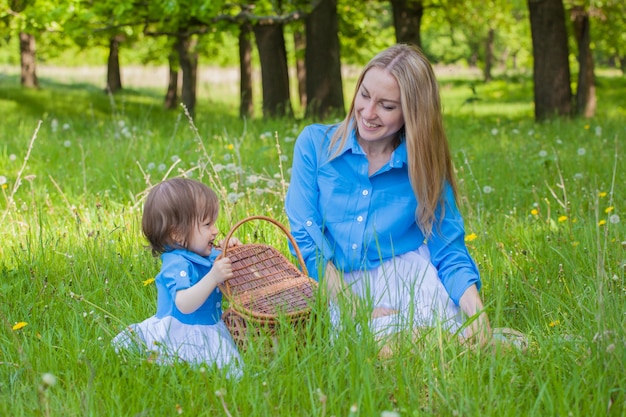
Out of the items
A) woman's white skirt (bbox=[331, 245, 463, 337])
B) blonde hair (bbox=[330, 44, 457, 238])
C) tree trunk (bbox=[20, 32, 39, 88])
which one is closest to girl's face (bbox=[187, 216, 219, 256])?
woman's white skirt (bbox=[331, 245, 463, 337])

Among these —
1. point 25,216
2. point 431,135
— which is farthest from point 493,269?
point 25,216

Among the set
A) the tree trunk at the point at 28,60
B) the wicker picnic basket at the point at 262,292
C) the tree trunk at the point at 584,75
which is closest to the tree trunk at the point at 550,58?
the tree trunk at the point at 584,75

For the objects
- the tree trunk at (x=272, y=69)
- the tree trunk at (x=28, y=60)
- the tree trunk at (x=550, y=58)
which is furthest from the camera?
the tree trunk at (x=28, y=60)

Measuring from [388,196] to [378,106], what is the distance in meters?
0.42

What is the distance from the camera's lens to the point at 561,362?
9.30 feet

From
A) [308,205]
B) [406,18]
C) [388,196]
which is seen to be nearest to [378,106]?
[388,196]

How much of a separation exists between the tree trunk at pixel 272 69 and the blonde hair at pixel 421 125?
28.7 ft

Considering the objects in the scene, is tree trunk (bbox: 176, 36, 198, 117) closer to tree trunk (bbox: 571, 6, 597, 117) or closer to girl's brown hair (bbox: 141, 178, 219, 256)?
tree trunk (bbox: 571, 6, 597, 117)

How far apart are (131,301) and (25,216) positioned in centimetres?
179

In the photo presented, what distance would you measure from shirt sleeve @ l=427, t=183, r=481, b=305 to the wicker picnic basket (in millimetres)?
638

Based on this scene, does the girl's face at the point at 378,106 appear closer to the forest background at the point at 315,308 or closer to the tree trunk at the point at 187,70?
the forest background at the point at 315,308

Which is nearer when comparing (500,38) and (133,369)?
(133,369)

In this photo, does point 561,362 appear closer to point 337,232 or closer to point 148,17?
point 337,232

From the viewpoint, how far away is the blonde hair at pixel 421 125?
344 cm
